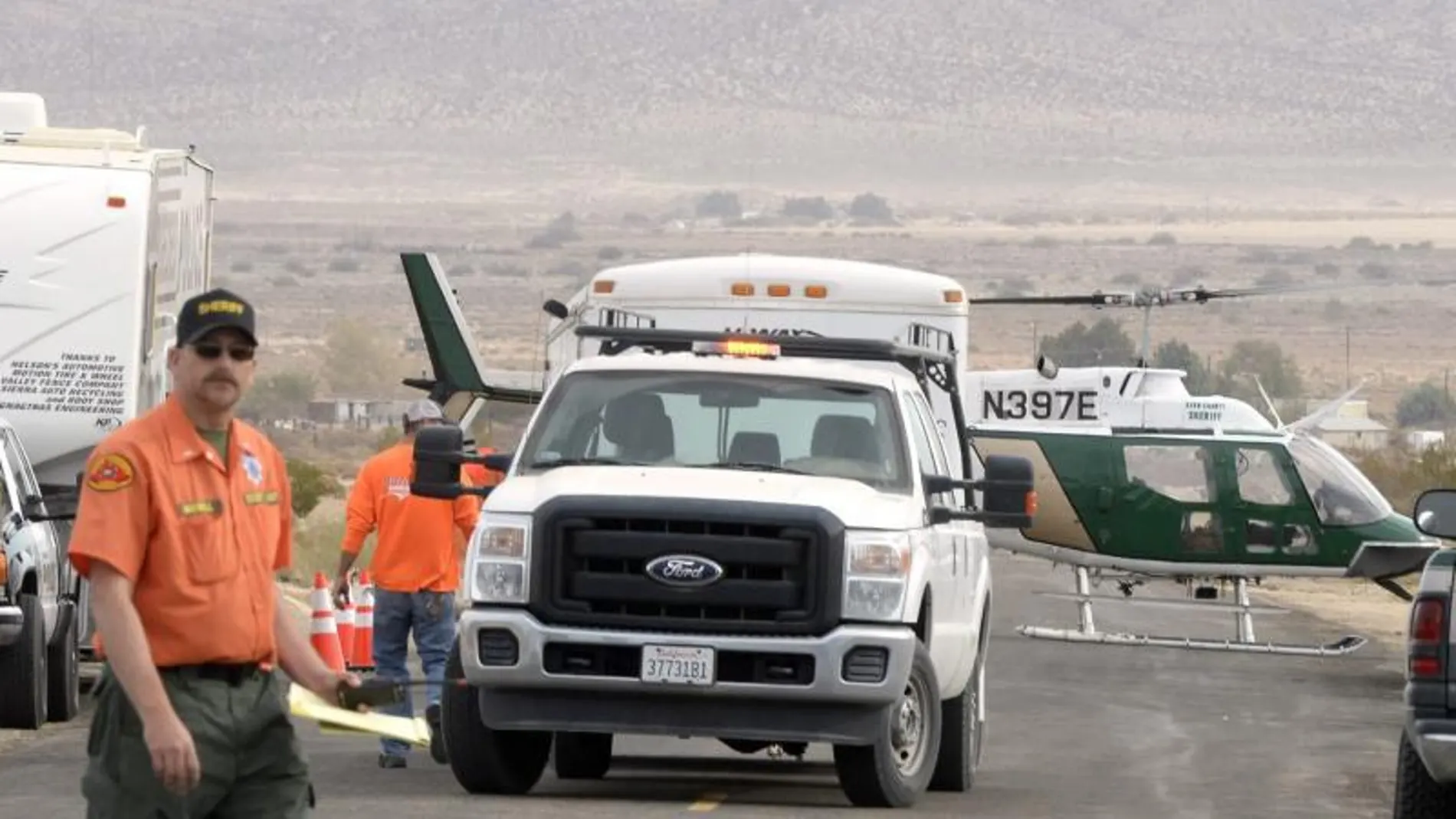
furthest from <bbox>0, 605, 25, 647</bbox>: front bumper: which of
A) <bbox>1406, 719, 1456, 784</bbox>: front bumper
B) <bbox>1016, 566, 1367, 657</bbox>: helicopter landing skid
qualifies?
<bbox>1016, 566, 1367, 657</bbox>: helicopter landing skid

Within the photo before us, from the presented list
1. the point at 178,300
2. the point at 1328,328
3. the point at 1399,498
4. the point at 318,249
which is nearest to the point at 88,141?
the point at 178,300

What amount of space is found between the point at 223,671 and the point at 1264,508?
23.9 metres

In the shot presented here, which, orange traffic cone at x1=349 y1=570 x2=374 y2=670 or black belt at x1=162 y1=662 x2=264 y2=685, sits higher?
black belt at x1=162 y1=662 x2=264 y2=685

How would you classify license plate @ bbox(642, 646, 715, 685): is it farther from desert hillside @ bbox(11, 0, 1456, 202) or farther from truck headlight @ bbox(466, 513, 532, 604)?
desert hillside @ bbox(11, 0, 1456, 202)

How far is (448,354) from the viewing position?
3331cm

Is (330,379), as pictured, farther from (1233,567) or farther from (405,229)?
(1233,567)

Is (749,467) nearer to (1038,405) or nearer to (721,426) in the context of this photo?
(721,426)

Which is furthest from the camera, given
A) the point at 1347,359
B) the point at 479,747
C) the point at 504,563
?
the point at 1347,359

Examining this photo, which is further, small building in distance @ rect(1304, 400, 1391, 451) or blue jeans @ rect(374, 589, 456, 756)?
small building in distance @ rect(1304, 400, 1391, 451)

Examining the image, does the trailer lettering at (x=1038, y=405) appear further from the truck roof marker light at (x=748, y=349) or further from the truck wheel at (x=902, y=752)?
the truck wheel at (x=902, y=752)

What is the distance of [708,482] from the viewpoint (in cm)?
1520

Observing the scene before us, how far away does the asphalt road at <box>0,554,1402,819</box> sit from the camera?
15.3 m

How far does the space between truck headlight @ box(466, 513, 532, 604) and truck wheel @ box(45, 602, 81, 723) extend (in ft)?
17.6

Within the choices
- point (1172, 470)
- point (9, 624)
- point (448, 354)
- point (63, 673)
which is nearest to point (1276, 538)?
point (1172, 470)
